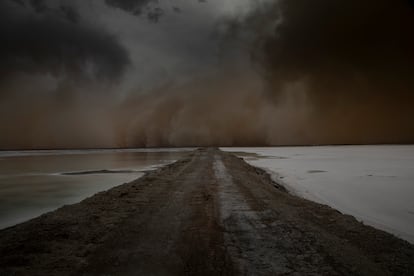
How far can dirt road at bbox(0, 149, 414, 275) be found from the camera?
6.08 metres

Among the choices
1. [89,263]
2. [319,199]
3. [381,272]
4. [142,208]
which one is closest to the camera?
[381,272]

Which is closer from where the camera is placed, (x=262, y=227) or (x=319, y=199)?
(x=262, y=227)

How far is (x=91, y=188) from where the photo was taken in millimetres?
20438

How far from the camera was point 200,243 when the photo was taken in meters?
7.49

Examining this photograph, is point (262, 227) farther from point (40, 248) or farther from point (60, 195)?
point (60, 195)

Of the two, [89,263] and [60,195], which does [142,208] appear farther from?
[60,195]

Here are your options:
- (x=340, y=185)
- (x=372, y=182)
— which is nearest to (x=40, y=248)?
(x=340, y=185)

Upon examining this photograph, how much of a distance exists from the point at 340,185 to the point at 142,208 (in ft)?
42.1

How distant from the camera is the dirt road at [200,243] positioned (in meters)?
6.08

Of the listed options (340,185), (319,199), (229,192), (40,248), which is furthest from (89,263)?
(340,185)

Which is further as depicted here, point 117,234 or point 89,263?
point 117,234

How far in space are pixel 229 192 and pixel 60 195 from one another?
30.4ft

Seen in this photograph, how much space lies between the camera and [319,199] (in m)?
15.6

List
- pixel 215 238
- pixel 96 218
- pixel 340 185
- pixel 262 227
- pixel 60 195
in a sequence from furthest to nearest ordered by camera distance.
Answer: pixel 340 185
pixel 60 195
pixel 96 218
pixel 262 227
pixel 215 238
